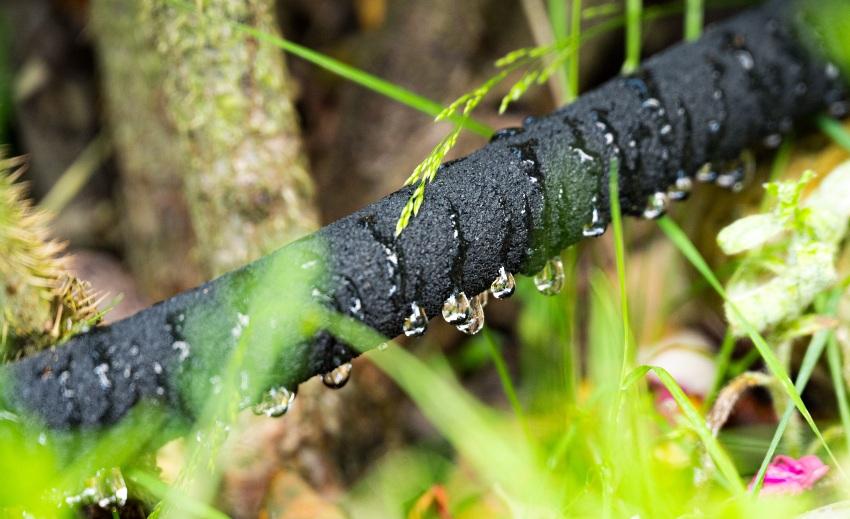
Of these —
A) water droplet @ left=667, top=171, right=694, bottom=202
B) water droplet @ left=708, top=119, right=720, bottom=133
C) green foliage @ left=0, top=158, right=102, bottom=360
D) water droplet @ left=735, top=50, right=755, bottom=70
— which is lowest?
water droplet @ left=667, top=171, right=694, bottom=202

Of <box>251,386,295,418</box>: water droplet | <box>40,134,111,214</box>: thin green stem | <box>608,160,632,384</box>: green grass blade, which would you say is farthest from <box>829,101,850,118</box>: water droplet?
<box>40,134,111,214</box>: thin green stem

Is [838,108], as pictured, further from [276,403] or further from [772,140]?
[276,403]

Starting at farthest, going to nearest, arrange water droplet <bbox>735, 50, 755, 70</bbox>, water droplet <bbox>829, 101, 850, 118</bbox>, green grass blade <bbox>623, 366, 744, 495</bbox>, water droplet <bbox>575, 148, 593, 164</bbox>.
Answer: water droplet <bbox>829, 101, 850, 118</bbox> → water droplet <bbox>735, 50, 755, 70</bbox> → water droplet <bbox>575, 148, 593, 164</bbox> → green grass blade <bbox>623, 366, 744, 495</bbox>

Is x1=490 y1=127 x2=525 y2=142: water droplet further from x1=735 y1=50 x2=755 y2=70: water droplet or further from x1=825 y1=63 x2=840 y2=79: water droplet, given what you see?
x1=825 y1=63 x2=840 y2=79: water droplet

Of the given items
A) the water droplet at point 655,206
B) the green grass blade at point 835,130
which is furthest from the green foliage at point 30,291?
the green grass blade at point 835,130

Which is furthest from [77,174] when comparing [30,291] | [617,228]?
[617,228]

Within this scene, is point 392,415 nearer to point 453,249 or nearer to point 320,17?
point 453,249
